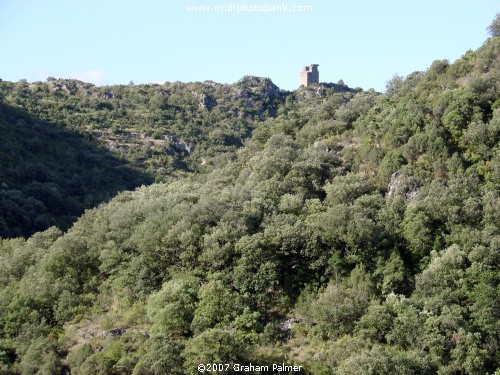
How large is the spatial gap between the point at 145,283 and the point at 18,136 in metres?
57.4

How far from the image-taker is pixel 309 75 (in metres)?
132

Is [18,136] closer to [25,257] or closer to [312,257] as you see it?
[25,257]

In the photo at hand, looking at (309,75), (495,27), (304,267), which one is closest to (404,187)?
(304,267)

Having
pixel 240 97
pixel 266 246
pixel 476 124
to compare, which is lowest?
pixel 266 246

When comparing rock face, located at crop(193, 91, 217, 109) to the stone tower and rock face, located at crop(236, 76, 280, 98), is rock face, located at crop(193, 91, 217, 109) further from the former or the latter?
the stone tower

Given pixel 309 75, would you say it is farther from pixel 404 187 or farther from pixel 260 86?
pixel 404 187

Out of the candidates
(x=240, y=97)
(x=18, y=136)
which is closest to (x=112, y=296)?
(x=18, y=136)

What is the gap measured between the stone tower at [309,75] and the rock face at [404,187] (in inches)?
3664

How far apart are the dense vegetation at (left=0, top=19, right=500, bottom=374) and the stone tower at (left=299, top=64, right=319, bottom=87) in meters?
83.8

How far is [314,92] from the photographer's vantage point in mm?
122625

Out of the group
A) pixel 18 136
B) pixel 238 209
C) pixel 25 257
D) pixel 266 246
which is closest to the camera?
pixel 266 246

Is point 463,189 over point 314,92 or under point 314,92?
under

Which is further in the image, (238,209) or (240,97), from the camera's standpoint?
(240,97)

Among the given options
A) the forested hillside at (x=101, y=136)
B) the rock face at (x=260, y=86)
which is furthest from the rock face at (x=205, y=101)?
the rock face at (x=260, y=86)
